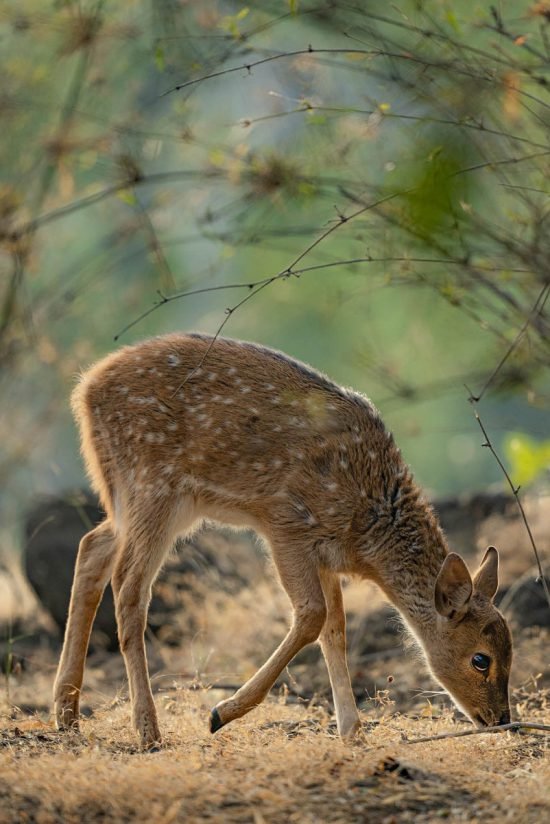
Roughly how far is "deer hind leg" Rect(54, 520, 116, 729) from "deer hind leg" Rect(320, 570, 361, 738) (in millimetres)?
1357

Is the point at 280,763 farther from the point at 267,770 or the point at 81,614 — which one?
the point at 81,614

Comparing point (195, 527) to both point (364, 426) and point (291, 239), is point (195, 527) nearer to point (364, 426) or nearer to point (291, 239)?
point (364, 426)

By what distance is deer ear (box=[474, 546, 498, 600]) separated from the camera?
6992mm

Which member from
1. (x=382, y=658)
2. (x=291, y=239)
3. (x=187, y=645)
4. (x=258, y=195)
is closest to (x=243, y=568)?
(x=187, y=645)

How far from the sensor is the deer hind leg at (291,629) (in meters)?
6.45

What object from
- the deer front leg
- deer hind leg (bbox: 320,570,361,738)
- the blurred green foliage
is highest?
the blurred green foliage

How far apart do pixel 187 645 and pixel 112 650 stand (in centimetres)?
79

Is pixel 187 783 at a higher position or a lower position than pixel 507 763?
higher

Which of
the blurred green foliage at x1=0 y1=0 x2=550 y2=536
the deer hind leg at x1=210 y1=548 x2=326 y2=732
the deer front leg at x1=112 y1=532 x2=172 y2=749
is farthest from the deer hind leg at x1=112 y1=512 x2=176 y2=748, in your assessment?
the blurred green foliage at x1=0 y1=0 x2=550 y2=536

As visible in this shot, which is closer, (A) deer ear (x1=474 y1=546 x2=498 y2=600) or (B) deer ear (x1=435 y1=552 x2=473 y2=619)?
(B) deer ear (x1=435 y1=552 x2=473 y2=619)

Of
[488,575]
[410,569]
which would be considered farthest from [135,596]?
[488,575]

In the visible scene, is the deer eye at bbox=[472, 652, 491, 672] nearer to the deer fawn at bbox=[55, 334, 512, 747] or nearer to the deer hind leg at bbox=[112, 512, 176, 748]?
the deer fawn at bbox=[55, 334, 512, 747]

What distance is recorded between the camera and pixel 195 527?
7453mm

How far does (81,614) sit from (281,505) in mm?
1400
